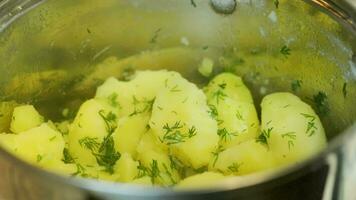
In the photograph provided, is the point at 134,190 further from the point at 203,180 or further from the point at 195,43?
the point at 195,43

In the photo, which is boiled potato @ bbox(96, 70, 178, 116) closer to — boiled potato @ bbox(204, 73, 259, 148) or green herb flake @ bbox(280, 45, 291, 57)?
boiled potato @ bbox(204, 73, 259, 148)

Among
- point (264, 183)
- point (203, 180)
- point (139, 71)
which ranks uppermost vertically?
point (264, 183)

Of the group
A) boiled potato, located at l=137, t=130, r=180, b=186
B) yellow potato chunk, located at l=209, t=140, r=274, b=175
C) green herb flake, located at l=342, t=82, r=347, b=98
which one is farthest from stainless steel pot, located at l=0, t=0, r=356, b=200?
boiled potato, located at l=137, t=130, r=180, b=186

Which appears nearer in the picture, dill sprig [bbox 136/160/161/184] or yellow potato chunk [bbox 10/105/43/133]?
dill sprig [bbox 136/160/161/184]

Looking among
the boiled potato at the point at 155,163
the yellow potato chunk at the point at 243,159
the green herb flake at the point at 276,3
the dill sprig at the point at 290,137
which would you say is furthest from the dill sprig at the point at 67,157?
the green herb flake at the point at 276,3

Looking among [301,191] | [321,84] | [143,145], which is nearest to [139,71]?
[143,145]

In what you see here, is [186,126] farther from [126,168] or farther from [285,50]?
[285,50]

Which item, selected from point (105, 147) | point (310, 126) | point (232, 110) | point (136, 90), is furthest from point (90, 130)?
point (310, 126)

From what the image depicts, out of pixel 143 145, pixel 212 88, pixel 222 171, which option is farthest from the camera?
pixel 212 88
